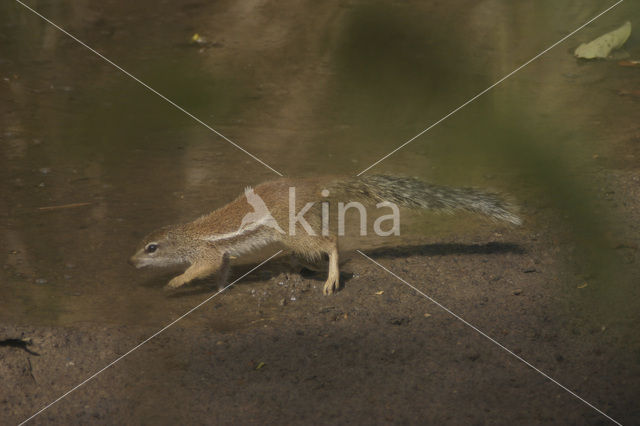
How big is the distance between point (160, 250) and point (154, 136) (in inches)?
105

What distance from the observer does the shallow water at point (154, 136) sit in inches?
188

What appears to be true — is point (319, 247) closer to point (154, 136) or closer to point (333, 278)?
point (333, 278)

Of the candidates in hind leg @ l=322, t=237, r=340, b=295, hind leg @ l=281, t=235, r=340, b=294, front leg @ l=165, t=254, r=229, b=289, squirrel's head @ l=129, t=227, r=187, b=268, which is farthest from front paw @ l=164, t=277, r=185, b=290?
hind leg @ l=322, t=237, r=340, b=295

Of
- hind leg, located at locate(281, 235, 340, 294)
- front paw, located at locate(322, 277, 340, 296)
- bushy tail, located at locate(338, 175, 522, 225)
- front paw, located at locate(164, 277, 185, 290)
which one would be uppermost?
bushy tail, located at locate(338, 175, 522, 225)

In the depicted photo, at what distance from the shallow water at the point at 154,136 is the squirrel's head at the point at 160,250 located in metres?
0.19

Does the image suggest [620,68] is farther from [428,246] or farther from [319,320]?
[319,320]

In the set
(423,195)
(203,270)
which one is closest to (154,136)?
(203,270)

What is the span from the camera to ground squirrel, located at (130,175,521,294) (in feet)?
15.8

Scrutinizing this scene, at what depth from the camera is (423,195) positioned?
5094 mm

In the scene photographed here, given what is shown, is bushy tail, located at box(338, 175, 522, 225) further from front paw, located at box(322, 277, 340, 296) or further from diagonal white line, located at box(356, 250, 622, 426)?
front paw, located at box(322, 277, 340, 296)

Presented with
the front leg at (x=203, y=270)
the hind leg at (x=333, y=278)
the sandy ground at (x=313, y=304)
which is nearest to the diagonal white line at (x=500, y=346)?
the sandy ground at (x=313, y=304)

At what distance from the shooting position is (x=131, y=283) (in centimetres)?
496

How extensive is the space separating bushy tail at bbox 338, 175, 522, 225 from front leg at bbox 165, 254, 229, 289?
1041mm

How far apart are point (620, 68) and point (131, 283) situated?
558 centimetres
